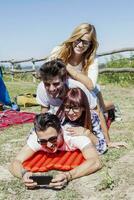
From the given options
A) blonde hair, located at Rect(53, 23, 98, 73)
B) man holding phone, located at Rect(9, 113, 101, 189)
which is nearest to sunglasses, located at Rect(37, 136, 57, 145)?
man holding phone, located at Rect(9, 113, 101, 189)

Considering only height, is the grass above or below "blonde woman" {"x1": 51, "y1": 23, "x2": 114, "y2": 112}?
below

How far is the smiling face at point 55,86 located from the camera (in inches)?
183

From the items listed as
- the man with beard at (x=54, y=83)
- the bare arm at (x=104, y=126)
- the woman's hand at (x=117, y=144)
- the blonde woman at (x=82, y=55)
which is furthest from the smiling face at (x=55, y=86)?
the woman's hand at (x=117, y=144)

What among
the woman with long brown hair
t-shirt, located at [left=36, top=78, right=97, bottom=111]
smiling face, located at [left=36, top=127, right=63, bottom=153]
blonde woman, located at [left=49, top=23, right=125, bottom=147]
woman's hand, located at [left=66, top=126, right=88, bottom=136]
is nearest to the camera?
smiling face, located at [left=36, top=127, right=63, bottom=153]

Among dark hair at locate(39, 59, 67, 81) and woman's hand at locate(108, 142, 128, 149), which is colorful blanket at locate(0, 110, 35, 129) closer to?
woman's hand at locate(108, 142, 128, 149)

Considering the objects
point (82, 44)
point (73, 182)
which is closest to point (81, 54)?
point (82, 44)

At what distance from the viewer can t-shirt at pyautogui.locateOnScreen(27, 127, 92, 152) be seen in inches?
175

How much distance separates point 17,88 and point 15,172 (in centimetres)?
924

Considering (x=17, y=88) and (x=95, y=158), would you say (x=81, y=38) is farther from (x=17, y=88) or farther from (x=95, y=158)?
(x=17, y=88)

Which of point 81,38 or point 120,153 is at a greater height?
point 81,38

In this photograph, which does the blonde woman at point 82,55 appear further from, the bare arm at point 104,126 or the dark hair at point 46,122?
the dark hair at point 46,122

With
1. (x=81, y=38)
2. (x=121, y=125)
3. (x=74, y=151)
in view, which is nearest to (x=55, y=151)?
(x=74, y=151)

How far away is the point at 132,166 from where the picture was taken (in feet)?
14.6

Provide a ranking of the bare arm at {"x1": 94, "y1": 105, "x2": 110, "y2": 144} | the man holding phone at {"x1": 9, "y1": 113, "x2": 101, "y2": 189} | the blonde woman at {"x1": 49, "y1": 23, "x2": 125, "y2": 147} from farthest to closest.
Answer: the bare arm at {"x1": 94, "y1": 105, "x2": 110, "y2": 144} → the blonde woman at {"x1": 49, "y1": 23, "x2": 125, "y2": 147} → the man holding phone at {"x1": 9, "y1": 113, "x2": 101, "y2": 189}
